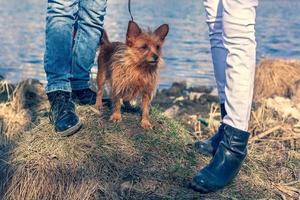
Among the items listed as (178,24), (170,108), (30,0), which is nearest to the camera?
(170,108)

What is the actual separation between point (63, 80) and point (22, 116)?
59.7 inches

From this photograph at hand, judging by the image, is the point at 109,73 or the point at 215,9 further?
the point at 109,73

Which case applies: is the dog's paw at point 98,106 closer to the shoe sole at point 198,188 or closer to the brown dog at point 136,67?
the brown dog at point 136,67

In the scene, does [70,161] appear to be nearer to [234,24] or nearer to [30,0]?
[234,24]

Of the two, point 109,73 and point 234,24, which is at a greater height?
point 234,24

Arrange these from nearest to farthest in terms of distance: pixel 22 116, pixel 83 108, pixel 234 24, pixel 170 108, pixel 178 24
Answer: pixel 234 24
pixel 83 108
pixel 22 116
pixel 170 108
pixel 178 24

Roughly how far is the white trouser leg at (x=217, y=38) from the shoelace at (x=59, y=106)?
3.97ft

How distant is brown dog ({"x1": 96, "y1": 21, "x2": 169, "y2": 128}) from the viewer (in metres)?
4.86

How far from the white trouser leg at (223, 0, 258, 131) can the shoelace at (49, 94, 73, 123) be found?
1.36 meters

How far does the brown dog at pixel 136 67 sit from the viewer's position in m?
4.86

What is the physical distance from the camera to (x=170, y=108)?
9.43m

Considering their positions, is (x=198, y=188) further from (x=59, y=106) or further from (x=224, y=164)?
(x=59, y=106)

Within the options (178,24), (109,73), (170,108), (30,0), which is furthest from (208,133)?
(30,0)

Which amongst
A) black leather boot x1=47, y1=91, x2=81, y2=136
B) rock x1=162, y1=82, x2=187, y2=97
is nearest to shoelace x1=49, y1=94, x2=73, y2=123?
black leather boot x1=47, y1=91, x2=81, y2=136
